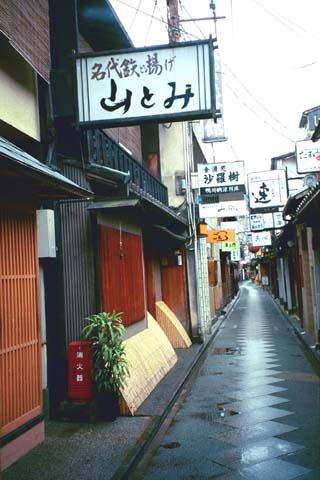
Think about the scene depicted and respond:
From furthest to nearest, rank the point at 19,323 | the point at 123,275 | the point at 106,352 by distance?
the point at 123,275 → the point at 106,352 → the point at 19,323

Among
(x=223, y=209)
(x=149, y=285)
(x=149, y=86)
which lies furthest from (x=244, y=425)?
(x=223, y=209)

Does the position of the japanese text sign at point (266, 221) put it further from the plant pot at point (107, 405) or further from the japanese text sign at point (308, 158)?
the plant pot at point (107, 405)

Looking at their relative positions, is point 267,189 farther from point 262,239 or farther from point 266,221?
point 262,239

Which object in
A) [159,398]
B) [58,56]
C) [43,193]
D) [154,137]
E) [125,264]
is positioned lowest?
[159,398]

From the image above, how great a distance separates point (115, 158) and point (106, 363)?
583 centimetres

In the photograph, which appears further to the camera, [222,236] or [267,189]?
[222,236]

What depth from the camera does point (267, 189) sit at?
2197 centimetres

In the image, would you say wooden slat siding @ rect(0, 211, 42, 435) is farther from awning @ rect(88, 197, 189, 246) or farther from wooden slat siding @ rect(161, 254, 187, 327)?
wooden slat siding @ rect(161, 254, 187, 327)

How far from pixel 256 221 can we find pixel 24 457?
24.7 metres

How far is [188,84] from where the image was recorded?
896cm

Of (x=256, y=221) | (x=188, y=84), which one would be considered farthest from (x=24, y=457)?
(x=256, y=221)

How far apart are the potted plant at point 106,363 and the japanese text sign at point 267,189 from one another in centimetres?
1356

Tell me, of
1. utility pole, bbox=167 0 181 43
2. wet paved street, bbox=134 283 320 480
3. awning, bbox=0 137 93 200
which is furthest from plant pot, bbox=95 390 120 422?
utility pole, bbox=167 0 181 43

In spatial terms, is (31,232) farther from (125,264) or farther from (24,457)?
(125,264)
